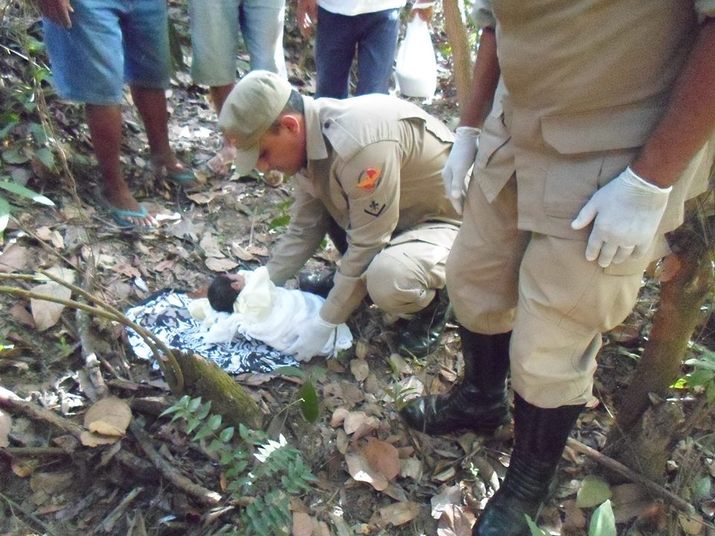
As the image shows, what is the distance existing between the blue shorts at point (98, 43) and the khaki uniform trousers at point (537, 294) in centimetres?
201

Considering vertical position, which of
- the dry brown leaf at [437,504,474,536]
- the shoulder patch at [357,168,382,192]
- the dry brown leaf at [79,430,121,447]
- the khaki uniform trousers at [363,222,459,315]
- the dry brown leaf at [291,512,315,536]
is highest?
the shoulder patch at [357,168,382,192]

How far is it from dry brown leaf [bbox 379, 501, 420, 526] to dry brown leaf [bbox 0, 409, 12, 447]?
125 cm

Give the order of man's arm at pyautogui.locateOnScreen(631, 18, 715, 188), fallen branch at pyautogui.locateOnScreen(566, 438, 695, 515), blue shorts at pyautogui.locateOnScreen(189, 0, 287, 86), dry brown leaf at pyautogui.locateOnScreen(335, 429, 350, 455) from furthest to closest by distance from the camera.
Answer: blue shorts at pyautogui.locateOnScreen(189, 0, 287, 86), dry brown leaf at pyautogui.locateOnScreen(335, 429, 350, 455), fallen branch at pyautogui.locateOnScreen(566, 438, 695, 515), man's arm at pyautogui.locateOnScreen(631, 18, 715, 188)

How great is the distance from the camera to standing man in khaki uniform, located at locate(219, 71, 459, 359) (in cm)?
237

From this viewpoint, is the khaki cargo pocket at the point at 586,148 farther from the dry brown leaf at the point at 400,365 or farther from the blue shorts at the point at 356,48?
the blue shorts at the point at 356,48

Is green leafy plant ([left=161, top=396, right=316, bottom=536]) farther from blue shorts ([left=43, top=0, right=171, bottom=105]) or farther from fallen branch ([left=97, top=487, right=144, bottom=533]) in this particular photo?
blue shorts ([left=43, top=0, right=171, bottom=105])

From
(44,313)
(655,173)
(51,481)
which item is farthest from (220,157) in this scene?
(655,173)

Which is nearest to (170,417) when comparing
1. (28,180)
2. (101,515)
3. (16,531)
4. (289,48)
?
(101,515)

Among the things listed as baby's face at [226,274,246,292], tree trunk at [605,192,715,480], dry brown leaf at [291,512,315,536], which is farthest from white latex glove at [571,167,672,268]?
baby's face at [226,274,246,292]

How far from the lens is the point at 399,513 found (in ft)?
7.06

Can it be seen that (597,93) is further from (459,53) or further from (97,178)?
(97,178)

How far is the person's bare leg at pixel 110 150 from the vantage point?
312 cm

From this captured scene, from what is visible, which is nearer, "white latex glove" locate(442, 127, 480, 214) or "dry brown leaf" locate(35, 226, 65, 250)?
"white latex glove" locate(442, 127, 480, 214)

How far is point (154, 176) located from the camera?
3.70 meters
